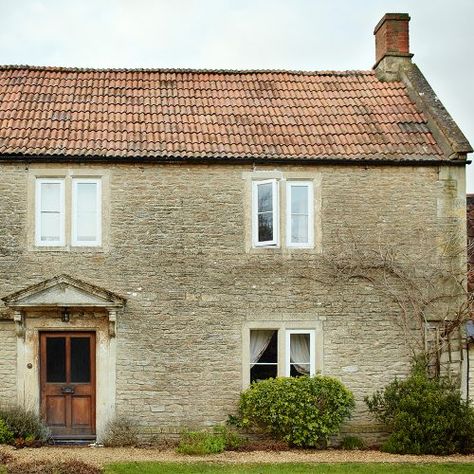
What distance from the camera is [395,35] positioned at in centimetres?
1962

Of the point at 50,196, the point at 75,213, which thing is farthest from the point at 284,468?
the point at 50,196

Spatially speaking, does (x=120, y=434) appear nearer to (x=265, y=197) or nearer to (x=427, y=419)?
(x=265, y=197)

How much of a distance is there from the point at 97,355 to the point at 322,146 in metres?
6.47

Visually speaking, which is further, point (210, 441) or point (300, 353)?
point (300, 353)

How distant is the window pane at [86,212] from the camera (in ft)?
55.3

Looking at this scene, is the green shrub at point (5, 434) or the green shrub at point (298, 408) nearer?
the green shrub at point (5, 434)

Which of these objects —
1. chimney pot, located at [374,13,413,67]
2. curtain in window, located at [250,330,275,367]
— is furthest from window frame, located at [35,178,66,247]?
chimney pot, located at [374,13,413,67]

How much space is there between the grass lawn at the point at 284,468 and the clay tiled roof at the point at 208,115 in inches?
245

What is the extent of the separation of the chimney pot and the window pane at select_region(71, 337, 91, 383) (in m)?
9.93

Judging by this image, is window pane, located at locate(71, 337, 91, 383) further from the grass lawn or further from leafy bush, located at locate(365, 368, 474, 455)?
leafy bush, located at locate(365, 368, 474, 455)

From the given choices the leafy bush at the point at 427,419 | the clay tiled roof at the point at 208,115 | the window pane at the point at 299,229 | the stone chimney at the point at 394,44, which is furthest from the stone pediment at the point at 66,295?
the stone chimney at the point at 394,44

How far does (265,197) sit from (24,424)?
6.71 m

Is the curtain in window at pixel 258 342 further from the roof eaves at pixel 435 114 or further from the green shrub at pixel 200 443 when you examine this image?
the roof eaves at pixel 435 114

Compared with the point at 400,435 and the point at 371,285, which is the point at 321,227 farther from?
the point at 400,435
